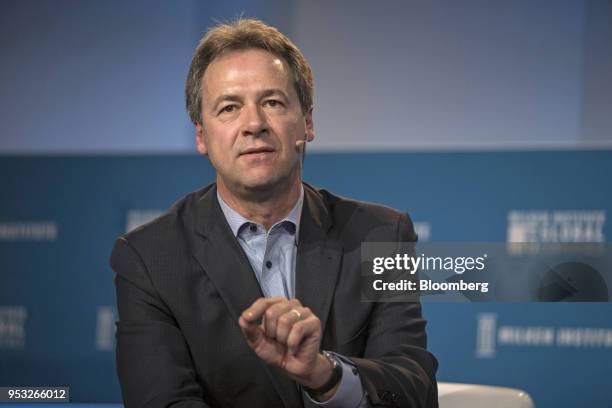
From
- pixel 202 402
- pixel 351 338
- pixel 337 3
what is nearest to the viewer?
pixel 202 402

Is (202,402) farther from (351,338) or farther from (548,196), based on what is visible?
(548,196)

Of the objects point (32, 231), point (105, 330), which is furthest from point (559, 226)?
point (32, 231)

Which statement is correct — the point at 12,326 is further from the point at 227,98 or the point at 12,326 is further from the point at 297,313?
the point at 297,313

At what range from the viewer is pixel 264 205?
2191 mm

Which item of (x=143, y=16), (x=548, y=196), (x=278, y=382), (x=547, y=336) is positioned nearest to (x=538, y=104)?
(x=548, y=196)

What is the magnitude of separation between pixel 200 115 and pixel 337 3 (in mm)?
1951

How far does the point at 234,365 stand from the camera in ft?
6.57

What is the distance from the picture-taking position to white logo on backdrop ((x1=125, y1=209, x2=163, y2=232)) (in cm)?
399

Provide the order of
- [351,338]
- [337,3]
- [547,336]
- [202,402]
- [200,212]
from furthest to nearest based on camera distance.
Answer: [337,3] < [547,336] < [200,212] < [351,338] < [202,402]

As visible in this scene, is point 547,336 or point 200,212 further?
point 547,336

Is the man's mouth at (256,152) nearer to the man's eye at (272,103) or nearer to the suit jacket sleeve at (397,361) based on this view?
the man's eye at (272,103)

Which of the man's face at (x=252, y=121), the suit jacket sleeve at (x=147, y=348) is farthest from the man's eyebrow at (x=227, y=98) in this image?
the suit jacket sleeve at (x=147, y=348)

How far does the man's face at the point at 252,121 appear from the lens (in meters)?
2.10

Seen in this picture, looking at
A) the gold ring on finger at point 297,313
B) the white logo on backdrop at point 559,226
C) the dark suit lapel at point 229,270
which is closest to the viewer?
the gold ring on finger at point 297,313
